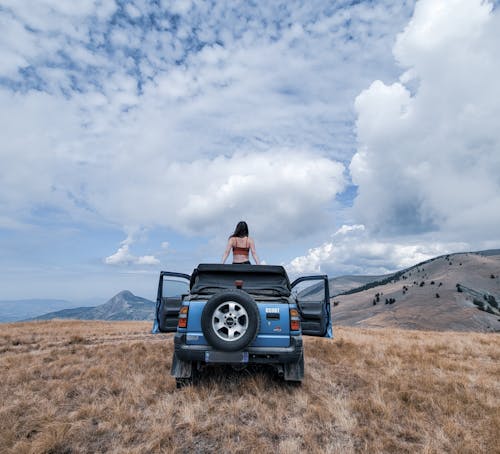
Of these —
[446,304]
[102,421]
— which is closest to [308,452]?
[102,421]

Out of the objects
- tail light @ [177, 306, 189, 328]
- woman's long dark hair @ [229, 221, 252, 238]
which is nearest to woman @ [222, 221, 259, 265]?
woman's long dark hair @ [229, 221, 252, 238]

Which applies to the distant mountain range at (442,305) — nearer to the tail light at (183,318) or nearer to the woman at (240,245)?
the woman at (240,245)

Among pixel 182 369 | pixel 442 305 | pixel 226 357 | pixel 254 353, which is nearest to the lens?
pixel 226 357

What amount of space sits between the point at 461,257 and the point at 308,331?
132 meters

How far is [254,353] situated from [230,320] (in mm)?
675

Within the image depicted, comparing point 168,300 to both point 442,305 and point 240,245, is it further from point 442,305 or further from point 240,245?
point 442,305

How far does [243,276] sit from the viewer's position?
254 inches

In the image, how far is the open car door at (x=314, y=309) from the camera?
693 cm

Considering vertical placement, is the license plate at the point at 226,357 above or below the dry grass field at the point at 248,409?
above

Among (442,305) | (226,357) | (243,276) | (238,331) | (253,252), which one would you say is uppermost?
(442,305)

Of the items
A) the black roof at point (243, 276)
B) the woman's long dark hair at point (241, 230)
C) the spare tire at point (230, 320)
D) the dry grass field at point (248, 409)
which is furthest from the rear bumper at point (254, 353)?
the woman's long dark hair at point (241, 230)

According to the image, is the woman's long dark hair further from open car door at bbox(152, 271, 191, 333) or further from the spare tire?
the spare tire

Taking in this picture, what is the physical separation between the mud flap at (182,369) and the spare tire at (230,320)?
0.91 metres

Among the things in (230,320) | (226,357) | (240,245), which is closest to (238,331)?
(230,320)
